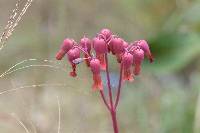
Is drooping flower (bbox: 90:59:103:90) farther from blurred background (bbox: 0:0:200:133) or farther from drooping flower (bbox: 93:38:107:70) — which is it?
blurred background (bbox: 0:0:200:133)

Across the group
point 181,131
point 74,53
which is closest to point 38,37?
point 181,131

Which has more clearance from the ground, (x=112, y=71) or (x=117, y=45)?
(x=112, y=71)

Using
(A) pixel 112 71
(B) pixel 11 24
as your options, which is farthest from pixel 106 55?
(A) pixel 112 71

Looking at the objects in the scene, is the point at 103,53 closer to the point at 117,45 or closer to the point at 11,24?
the point at 117,45

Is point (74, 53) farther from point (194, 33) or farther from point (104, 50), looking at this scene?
point (194, 33)

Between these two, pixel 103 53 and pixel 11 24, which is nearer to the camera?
pixel 103 53

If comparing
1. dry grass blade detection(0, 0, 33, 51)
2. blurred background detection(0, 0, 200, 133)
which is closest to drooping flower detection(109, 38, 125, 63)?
dry grass blade detection(0, 0, 33, 51)

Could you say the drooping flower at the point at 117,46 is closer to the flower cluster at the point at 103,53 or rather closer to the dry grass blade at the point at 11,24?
the flower cluster at the point at 103,53

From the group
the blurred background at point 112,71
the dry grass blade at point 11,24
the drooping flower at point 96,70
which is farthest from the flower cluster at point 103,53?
the blurred background at point 112,71
